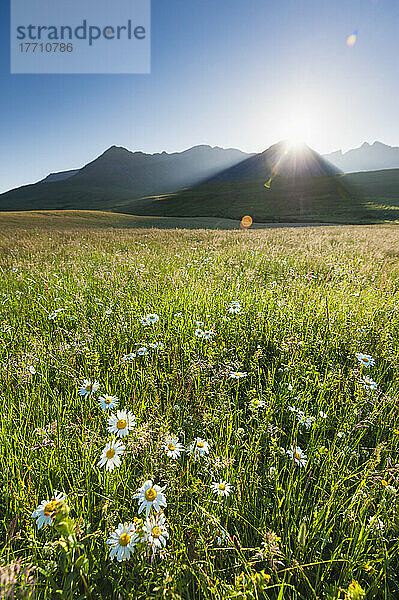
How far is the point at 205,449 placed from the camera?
5.43 feet

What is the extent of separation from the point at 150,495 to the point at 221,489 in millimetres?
418

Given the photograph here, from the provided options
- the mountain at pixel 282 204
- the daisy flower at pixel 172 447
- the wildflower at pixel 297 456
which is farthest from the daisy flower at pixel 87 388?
the mountain at pixel 282 204

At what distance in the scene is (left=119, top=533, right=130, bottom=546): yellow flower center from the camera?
45.2 inches

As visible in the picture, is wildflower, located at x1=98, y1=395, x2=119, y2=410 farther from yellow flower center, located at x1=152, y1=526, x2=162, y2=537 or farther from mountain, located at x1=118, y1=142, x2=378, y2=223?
mountain, located at x1=118, y1=142, x2=378, y2=223

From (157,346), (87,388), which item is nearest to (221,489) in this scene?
(87,388)

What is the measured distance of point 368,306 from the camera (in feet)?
12.5

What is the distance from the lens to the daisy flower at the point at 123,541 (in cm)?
111

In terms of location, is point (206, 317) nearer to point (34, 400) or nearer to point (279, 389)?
point (279, 389)

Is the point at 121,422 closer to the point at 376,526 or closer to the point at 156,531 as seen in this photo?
the point at 156,531

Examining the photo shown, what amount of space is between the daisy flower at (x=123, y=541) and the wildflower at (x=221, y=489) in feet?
1.52

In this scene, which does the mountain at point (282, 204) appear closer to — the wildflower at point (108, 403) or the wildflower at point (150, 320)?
the wildflower at point (150, 320)

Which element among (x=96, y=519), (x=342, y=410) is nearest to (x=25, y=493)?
(x=96, y=519)

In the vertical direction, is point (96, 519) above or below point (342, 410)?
below

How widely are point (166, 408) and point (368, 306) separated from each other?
10.5ft
